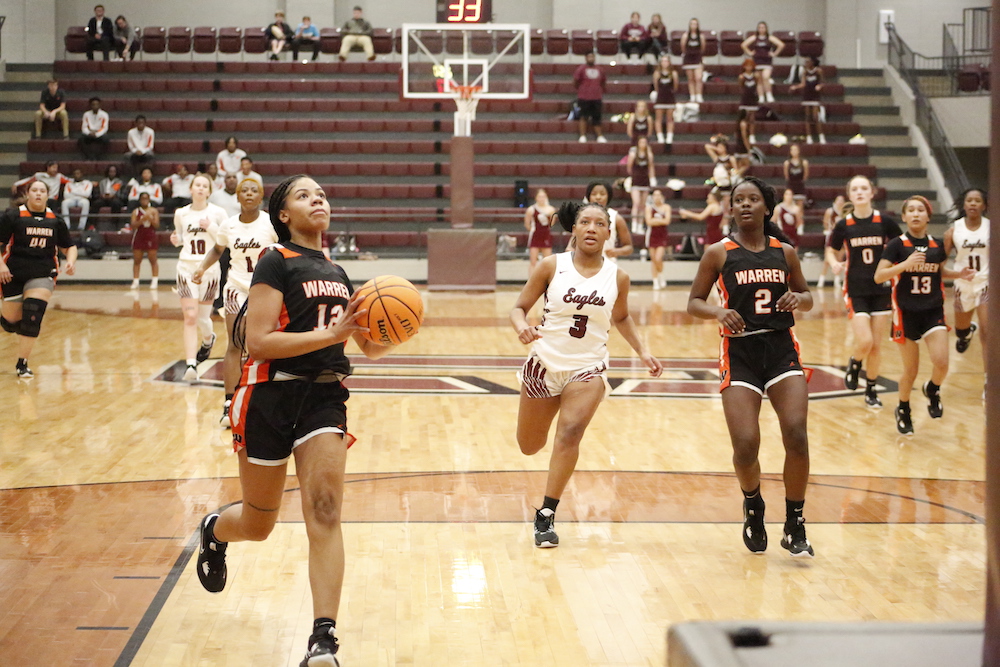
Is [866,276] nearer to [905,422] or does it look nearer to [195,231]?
[905,422]

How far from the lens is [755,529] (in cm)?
502

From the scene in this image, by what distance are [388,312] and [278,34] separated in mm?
21916

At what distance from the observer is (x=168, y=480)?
20.7 ft

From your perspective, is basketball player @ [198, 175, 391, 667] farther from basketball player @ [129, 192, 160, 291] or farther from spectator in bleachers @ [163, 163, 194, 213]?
spectator in bleachers @ [163, 163, 194, 213]

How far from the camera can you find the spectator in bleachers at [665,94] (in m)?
21.9

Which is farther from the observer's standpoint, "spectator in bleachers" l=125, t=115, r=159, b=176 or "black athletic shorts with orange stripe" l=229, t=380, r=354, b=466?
"spectator in bleachers" l=125, t=115, r=159, b=176

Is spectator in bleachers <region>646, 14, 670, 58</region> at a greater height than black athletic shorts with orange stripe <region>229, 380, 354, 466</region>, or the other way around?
spectator in bleachers <region>646, 14, 670, 58</region>

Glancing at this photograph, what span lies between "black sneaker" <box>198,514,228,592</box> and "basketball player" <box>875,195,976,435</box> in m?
5.25

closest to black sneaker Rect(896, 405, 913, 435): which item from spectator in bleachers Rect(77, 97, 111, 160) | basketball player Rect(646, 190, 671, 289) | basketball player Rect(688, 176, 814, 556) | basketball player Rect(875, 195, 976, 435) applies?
basketball player Rect(875, 195, 976, 435)

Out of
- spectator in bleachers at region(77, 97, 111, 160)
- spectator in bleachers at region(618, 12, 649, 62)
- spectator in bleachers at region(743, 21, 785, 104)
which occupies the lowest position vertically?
spectator in bleachers at region(77, 97, 111, 160)

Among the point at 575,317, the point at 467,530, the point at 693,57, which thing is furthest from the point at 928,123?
the point at 467,530

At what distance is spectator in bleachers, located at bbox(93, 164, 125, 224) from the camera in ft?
64.8

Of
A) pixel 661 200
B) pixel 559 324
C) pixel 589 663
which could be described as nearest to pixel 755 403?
pixel 559 324

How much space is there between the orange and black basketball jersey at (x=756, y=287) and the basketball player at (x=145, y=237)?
14.9 m
